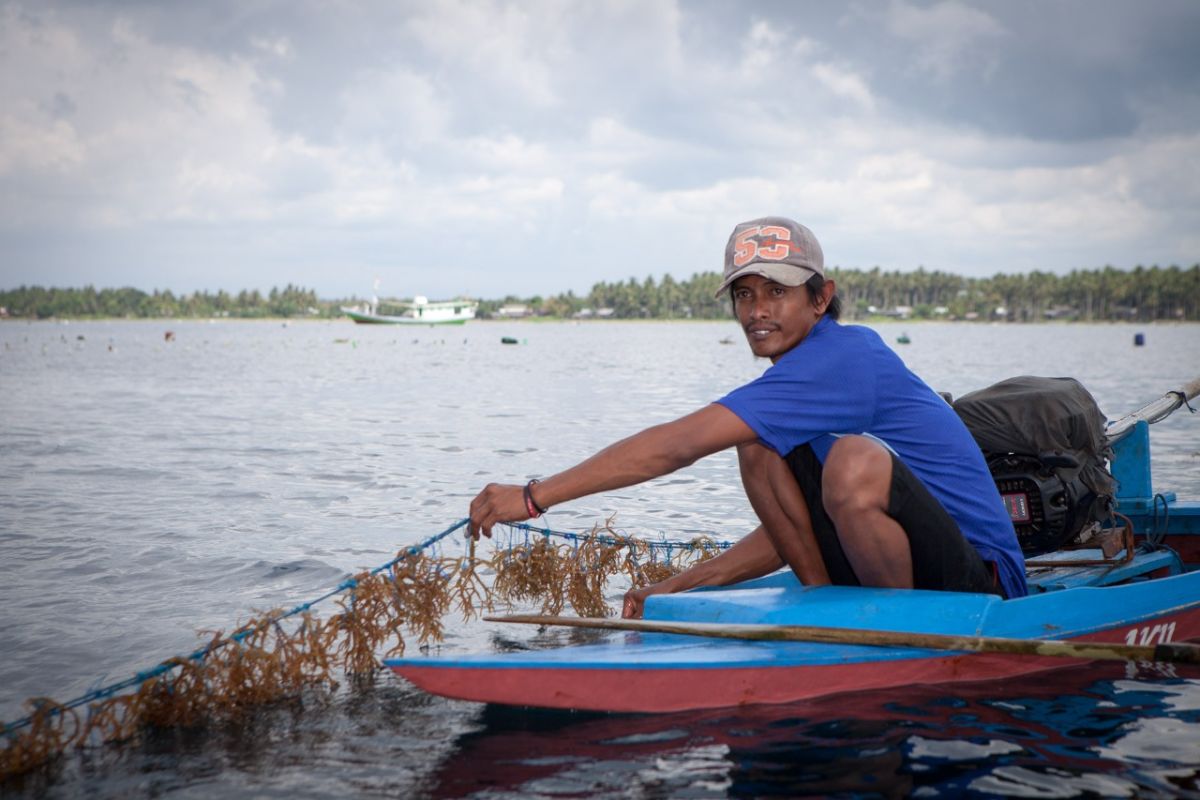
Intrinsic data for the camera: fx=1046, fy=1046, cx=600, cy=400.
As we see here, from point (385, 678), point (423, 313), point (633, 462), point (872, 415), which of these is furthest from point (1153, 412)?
point (423, 313)

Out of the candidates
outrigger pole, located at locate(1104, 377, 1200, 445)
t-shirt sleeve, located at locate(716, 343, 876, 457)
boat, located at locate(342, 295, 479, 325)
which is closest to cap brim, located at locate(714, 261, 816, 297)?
t-shirt sleeve, located at locate(716, 343, 876, 457)

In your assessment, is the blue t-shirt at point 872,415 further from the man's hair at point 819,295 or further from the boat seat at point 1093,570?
the boat seat at point 1093,570

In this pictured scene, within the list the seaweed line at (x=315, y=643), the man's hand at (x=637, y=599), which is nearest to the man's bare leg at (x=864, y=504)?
the man's hand at (x=637, y=599)

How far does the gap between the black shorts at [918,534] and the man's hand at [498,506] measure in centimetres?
125

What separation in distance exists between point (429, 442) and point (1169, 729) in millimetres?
15724

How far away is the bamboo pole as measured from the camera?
446 cm

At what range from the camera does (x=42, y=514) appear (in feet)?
37.4

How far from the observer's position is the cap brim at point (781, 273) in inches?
183

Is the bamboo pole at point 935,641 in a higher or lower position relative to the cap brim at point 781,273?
lower

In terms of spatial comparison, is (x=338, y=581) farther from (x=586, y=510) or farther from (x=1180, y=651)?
(x=1180, y=651)

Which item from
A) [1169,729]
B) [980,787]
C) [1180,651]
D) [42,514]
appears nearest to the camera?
[980,787]

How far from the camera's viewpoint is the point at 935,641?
183 inches

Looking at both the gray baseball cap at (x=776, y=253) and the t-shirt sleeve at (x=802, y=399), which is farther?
the gray baseball cap at (x=776, y=253)

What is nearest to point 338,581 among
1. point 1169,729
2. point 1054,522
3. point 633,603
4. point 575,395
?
point 633,603
